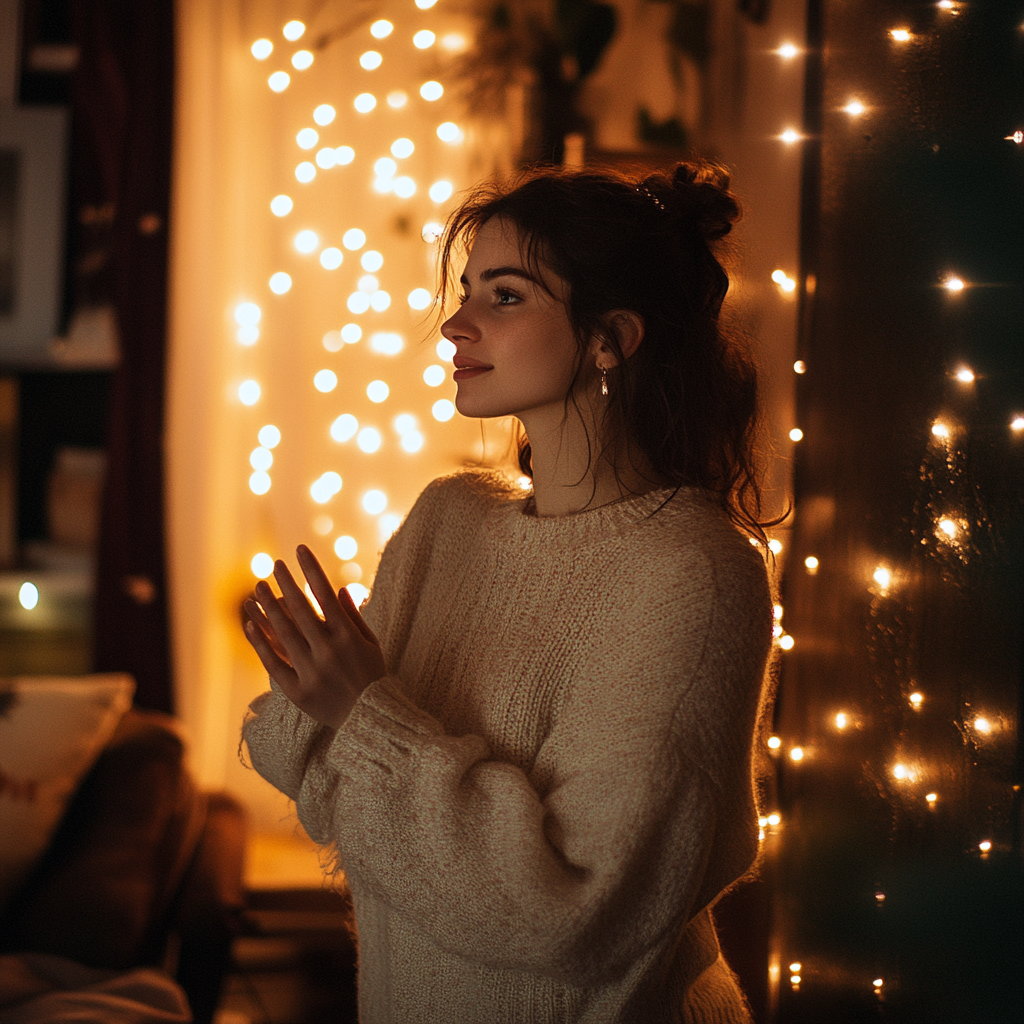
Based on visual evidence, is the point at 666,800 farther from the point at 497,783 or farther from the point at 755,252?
the point at 755,252

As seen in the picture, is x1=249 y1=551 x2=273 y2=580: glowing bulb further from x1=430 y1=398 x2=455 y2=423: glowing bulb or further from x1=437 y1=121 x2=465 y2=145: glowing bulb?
x1=437 y1=121 x2=465 y2=145: glowing bulb

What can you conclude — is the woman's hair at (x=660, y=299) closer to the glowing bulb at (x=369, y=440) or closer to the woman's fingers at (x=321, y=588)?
the woman's fingers at (x=321, y=588)

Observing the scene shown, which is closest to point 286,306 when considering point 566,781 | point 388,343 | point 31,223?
point 388,343

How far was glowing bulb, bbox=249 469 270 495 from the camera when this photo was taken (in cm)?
243

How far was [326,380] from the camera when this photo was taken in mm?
2361

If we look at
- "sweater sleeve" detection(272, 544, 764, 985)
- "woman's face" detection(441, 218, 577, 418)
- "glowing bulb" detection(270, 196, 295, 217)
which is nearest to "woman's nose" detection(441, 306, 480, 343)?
"woman's face" detection(441, 218, 577, 418)

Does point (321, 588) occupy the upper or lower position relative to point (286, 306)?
lower

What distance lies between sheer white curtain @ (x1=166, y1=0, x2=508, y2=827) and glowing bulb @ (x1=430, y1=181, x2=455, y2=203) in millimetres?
22

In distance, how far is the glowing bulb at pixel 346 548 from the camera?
2.33m

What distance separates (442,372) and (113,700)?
Result: 107cm

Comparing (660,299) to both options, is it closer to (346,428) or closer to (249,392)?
(346,428)

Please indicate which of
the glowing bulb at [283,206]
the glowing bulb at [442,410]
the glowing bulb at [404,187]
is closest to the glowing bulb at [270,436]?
the glowing bulb at [442,410]

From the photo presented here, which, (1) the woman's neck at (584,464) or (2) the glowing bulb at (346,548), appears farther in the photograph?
(2) the glowing bulb at (346,548)

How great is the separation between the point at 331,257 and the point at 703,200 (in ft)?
4.78
